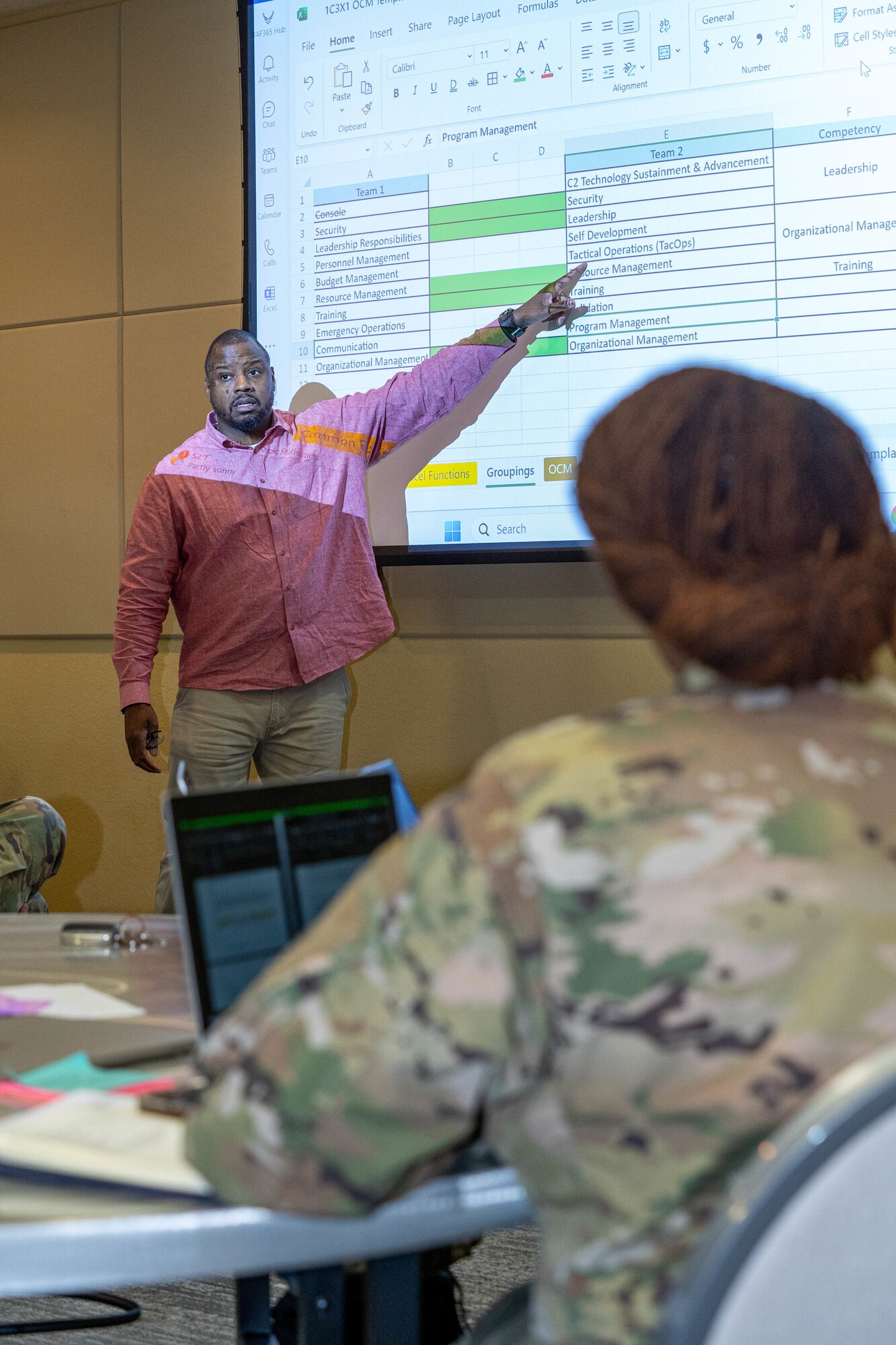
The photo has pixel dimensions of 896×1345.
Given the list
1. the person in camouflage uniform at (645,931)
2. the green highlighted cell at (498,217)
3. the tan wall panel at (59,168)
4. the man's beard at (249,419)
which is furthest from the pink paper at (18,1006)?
the tan wall panel at (59,168)

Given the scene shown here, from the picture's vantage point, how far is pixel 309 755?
3.23 metres

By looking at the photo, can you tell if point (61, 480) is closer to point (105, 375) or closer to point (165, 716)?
point (105, 375)

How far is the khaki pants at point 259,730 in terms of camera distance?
3209 millimetres

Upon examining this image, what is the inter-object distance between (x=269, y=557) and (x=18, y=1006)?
2017 millimetres

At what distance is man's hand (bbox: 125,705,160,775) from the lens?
3.24 meters

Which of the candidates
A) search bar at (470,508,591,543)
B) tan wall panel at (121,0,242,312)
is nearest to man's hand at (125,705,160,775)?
search bar at (470,508,591,543)

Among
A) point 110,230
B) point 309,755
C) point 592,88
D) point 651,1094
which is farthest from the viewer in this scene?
point 110,230

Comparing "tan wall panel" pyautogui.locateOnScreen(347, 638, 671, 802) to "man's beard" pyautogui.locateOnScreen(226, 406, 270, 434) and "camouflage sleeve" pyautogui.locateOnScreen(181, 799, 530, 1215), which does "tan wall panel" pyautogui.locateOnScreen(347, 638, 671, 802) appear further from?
"camouflage sleeve" pyautogui.locateOnScreen(181, 799, 530, 1215)

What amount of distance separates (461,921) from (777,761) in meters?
0.20

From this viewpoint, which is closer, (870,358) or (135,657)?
(870,358)

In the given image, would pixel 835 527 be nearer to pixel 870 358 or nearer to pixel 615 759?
pixel 615 759

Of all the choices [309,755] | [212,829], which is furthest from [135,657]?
[212,829]

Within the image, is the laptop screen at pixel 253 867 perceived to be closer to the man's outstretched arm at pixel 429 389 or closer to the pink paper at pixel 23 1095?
the pink paper at pixel 23 1095

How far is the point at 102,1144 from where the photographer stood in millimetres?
870
